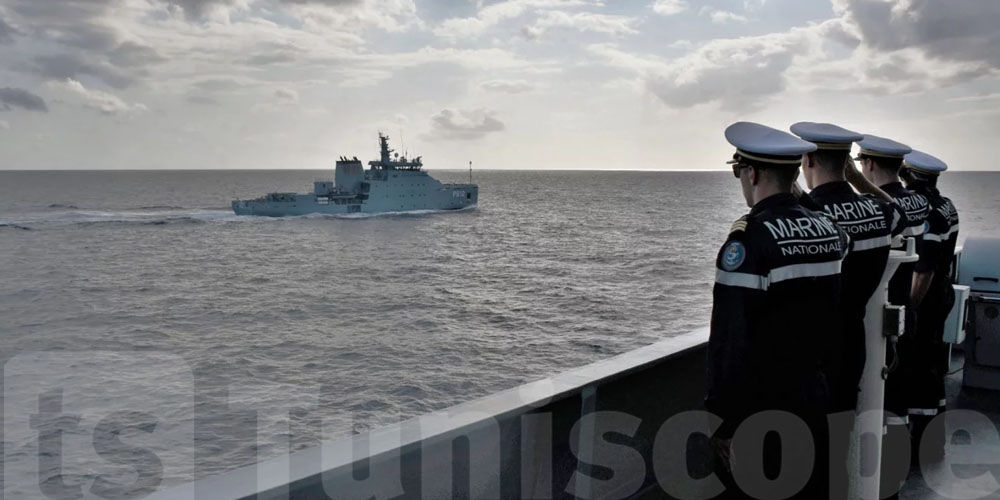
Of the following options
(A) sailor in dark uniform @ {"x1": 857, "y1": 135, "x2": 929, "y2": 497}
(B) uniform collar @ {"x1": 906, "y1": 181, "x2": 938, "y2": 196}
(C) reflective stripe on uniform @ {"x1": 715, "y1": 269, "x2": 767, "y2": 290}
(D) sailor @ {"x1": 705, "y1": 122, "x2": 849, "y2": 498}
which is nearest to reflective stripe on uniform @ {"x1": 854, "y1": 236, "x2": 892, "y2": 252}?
(D) sailor @ {"x1": 705, "y1": 122, "x2": 849, "y2": 498}

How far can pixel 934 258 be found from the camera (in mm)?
4316

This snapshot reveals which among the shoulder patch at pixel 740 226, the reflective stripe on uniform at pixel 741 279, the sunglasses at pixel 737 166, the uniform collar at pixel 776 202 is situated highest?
the sunglasses at pixel 737 166

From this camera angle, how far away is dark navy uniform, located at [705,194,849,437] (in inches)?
98.8

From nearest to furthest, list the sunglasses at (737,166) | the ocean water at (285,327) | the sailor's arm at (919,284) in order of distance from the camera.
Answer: the sunglasses at (737,166), the sailor's arm at (919,284), the ocean water at (285,327)

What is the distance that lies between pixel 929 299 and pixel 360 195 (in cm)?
7193

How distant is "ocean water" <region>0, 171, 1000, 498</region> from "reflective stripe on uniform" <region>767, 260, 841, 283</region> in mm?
9837

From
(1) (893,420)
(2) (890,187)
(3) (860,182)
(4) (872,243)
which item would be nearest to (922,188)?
(2) (890,187)

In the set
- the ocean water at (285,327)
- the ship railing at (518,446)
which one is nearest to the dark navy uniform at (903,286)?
the ship railing at (518,446)

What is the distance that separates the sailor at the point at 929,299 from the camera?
432 cm

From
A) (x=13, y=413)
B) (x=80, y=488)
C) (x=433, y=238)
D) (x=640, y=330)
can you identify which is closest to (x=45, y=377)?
(x=13, y=413)

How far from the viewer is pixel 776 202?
106 inches

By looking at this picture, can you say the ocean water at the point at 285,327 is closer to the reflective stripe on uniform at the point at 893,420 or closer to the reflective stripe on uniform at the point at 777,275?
the reflective stripe on uniform at the point at 893,420

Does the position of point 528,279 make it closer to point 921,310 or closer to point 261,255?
point 261,255

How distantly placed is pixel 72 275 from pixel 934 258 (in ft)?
153
